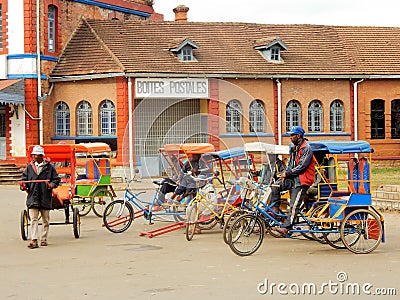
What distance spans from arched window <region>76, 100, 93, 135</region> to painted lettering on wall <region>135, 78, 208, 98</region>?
8.71 feet

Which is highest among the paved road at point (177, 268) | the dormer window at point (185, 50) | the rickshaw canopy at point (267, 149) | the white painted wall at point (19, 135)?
the dormer window at point (185, 50)

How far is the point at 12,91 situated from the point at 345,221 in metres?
24.5

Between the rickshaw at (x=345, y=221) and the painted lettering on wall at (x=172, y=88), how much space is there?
21272mm

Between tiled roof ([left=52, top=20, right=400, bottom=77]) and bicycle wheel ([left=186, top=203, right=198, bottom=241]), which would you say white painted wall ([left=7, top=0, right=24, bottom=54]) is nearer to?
tiled roof ([left=52, top=20, right=400, bottom=77])

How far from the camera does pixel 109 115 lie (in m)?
35.9

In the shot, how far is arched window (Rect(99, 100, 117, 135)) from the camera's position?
35.9 metres

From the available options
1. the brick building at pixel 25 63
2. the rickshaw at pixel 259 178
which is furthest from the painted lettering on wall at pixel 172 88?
the rickshaw at pixel 259 178

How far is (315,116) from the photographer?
127 feet

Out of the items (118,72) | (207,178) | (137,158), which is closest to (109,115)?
A: (118,72)

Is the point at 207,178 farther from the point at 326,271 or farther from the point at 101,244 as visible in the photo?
the point at 326,271

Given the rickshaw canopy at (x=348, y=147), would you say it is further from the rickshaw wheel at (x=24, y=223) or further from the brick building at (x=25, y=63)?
the brick building at (x=25, y=63)

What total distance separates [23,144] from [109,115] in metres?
4.15

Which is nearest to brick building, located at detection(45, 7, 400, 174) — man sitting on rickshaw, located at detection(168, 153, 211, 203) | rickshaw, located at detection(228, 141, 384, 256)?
man sitting on rickshaw, located at detection(168, 153, 211, 203)

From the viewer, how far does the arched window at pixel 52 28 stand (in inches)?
1433
